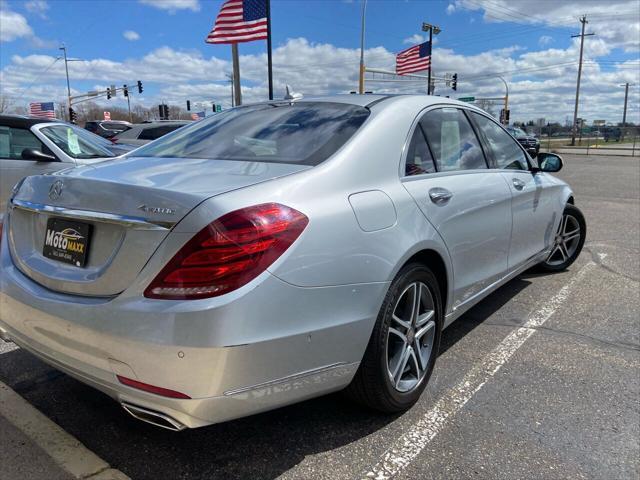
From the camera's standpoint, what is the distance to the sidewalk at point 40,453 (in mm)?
2229

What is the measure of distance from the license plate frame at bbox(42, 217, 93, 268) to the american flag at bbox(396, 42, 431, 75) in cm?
2734

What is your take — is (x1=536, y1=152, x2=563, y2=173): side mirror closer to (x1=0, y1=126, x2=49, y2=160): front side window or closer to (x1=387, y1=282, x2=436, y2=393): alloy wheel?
(x1=387, y1=282, x2=436, y2=393): alloy wheel

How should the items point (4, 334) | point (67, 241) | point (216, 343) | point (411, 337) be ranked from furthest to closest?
point (411, 337), point (4, 334), point (67, 241), point (216, 343)

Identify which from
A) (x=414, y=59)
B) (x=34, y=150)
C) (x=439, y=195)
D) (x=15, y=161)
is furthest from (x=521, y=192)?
(x=414, y=59)

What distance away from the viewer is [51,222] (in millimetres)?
2328

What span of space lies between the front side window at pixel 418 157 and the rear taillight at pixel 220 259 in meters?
1.10

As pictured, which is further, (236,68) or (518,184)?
(236,68)

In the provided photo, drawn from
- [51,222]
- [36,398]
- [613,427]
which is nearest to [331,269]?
[51,222]

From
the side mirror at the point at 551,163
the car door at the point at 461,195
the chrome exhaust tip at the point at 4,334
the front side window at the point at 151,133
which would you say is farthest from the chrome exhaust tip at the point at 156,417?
the front side window at the point at 151,133

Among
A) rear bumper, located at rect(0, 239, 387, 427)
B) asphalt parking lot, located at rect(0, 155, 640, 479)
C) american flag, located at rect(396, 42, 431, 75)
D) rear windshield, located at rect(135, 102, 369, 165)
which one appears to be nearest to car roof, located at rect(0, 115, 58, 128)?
asphalt parking lot, located at rect(0, 155, 640, 479)

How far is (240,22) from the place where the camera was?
12.4 metres

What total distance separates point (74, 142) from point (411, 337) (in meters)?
6.21

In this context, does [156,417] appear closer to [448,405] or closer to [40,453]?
[40,453]

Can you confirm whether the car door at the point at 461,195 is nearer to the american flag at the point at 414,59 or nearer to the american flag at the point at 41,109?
the american flag at the point at 414,59
